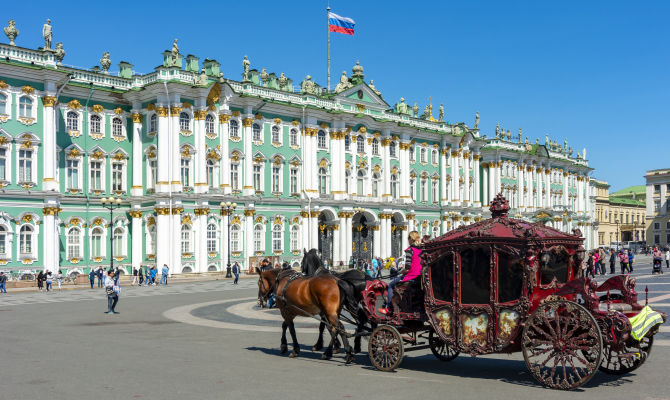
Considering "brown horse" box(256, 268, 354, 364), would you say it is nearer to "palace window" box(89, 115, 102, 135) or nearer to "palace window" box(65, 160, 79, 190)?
"palace window" box(65, 160, 79, 190)

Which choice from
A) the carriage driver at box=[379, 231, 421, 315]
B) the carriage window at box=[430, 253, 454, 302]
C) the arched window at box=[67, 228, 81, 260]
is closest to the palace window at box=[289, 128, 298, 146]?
the arched window at box=[67, 228, 81, 260]

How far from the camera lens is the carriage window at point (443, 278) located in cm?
1261

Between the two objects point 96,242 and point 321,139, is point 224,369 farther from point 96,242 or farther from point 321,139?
point 321,139

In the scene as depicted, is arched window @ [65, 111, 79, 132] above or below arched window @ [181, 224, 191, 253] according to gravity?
above

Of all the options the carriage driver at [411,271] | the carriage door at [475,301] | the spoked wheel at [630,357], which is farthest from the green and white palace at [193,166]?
the spoked wheel at [630,357]

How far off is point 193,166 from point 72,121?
9073mm

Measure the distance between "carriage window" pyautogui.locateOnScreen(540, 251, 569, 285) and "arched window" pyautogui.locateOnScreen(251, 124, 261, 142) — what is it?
4552cm

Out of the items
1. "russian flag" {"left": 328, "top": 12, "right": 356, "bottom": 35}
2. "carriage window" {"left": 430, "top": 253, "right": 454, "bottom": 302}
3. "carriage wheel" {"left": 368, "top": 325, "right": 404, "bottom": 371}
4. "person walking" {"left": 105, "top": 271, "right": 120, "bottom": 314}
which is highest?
"russian flag" {"left": 328, "top": 12, "right": 356, "bottom": 35}

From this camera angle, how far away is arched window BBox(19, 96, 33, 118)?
147 ft

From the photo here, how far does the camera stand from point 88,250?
4912 cm

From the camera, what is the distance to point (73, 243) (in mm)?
48438

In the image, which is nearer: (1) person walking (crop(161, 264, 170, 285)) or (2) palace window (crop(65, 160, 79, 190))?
(1) person walking (crop(161, 264, 170, 285))

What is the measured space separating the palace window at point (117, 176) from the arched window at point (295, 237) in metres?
15.1

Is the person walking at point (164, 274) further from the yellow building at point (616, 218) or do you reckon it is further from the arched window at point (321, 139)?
the yellow building at point (616, 218)
